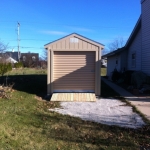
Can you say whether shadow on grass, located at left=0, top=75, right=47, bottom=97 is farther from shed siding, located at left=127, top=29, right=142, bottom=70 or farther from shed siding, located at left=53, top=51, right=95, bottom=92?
shed siding, located at left=127, top=29, right=142, bottom=70

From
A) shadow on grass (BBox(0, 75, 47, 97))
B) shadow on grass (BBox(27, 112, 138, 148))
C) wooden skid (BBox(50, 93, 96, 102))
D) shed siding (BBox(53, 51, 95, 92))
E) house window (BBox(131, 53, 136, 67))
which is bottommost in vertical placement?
shadow on grass (BBox(27, 112, 138, 148))

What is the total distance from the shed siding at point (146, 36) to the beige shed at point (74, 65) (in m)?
4.46

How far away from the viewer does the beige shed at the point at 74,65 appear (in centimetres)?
1052

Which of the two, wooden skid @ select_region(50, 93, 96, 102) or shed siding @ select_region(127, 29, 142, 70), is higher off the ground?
shed siding @ select_region(127, 29, 142, 70)

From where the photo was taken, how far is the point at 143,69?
46.5 ft

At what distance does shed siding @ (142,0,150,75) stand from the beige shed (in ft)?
14.6

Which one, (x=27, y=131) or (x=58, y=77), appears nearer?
(x=27, y=131)

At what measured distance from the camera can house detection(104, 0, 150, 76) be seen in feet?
44.5

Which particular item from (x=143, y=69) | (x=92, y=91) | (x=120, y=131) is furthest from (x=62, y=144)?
(x=143, y=69)

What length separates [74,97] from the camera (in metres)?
9.90

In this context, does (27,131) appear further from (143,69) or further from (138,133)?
(143,69)

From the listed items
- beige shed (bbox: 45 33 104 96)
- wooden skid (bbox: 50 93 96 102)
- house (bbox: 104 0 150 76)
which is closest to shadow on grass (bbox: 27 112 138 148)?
wooden skid (bbox: 50 93 96 102)

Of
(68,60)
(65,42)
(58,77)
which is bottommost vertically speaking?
(58,77)

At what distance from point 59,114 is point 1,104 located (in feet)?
7.79
